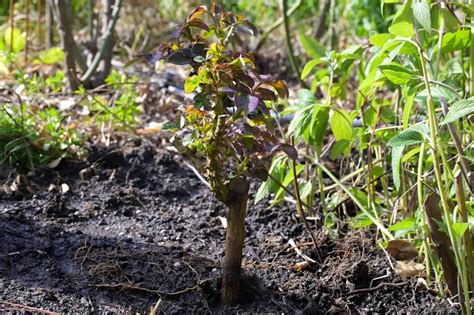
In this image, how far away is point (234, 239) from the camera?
1967 mm

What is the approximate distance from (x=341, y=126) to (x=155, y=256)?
72 centimetres

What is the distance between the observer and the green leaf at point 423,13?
1.87 metres

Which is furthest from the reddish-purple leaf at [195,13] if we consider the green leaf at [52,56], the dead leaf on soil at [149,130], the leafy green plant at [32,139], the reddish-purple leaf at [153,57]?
the green leaf at [52,56]

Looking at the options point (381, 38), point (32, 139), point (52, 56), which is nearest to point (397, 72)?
point (381, 38)

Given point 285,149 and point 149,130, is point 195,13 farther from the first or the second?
point 149,130

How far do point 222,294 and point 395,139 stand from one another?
2.09ft

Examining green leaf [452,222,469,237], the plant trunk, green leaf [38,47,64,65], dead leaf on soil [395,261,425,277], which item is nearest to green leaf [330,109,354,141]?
dead leaf on soil [395,261,425,277]

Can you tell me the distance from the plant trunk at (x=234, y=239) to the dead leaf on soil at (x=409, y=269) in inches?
19.8

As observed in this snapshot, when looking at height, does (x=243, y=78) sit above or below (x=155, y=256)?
above

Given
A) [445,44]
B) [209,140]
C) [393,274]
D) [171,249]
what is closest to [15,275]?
[171,249]

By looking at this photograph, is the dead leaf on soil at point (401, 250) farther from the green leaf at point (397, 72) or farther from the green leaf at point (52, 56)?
the green leaf at point (52, 56)

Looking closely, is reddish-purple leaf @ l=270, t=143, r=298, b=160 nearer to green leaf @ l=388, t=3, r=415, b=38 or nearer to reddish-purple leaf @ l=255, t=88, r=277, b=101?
reddish-purple leaf @ l=255, t=88, r=277, b=101

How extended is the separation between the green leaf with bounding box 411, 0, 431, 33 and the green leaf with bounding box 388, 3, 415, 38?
90 millimetres

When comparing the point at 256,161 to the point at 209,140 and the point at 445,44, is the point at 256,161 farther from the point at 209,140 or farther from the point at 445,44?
the point at 445,44
